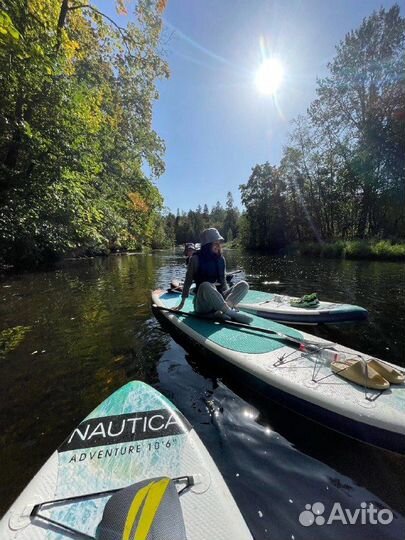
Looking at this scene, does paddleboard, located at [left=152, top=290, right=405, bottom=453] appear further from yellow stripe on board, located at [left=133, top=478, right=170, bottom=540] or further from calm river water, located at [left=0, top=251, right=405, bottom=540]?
yellow stripe on board, located at [left=133, top=478, right=170, bottom=540]

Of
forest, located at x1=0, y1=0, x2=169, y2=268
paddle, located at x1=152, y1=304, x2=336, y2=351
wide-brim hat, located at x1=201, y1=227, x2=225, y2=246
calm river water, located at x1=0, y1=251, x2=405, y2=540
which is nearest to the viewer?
calm river water, located at x1=0, y1=251, x2=405, y2=540

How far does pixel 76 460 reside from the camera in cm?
202

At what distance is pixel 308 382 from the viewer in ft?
9.64

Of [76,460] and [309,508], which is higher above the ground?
[76,460]

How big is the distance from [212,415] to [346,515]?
1.46 m

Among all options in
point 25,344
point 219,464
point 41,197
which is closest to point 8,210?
point 41,197

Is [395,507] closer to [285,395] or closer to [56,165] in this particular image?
[285,395]

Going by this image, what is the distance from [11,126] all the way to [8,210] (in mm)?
2162

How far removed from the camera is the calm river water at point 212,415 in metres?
2.15

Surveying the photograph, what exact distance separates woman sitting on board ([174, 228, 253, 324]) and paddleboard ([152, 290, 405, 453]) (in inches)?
12.9

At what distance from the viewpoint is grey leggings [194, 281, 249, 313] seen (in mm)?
4898

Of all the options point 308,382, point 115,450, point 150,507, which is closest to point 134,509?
point 150,507

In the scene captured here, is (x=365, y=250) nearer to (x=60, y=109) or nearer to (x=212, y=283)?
(x=212, y=283)

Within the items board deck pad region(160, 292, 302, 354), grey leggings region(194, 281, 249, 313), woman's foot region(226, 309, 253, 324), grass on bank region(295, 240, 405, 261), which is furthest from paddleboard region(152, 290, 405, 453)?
grass on bank region(295, 240, 405, 261)
